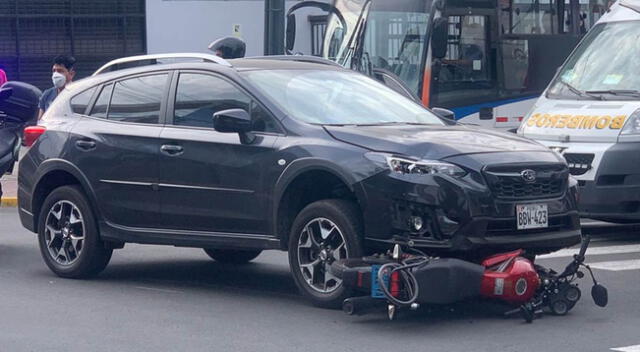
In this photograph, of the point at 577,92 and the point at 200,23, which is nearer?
the point at 577,92

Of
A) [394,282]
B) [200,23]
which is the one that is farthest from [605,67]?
[200,23]

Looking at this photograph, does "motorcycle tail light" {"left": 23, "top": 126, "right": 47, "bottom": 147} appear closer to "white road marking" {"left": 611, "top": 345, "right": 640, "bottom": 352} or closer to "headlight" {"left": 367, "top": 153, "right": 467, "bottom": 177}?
"headlight" {"left": 367, "top": 153, "right": 467, "bottom": 177}

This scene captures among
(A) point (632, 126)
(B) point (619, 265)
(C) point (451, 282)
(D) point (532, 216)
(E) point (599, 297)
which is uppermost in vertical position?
(A) point (632, 126)

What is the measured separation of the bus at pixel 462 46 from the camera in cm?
1734

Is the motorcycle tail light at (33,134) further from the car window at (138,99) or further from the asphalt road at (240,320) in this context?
the asphalt road at (240,320)

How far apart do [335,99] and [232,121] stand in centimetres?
88

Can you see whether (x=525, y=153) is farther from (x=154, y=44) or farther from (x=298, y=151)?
(x=154, y=44)

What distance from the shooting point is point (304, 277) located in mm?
8516

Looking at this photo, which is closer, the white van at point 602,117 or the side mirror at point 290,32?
the white van at point 602,117

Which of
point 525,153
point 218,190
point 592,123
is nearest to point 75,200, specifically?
point 218,190

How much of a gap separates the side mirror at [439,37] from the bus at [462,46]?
0.04 feet

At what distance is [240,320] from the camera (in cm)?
825

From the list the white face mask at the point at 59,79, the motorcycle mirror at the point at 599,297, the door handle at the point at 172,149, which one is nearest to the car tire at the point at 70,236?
the door handle at the point at 172,149

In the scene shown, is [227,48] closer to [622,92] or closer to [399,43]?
[399,43]
